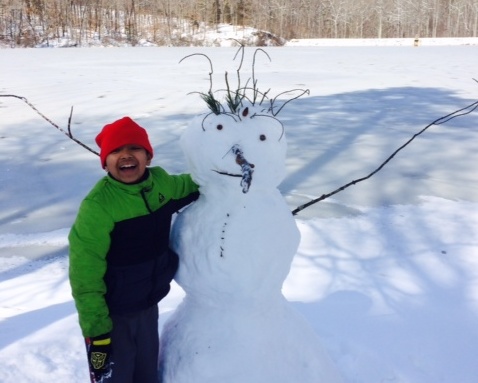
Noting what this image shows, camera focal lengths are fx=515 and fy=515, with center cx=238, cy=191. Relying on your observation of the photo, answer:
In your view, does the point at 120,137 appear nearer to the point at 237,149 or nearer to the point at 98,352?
the point at 237,149

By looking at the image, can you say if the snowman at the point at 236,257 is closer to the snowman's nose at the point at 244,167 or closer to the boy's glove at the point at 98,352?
the snowman's nose at the point at 244,167

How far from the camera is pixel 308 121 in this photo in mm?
6699

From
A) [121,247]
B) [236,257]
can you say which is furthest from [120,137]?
[236,257]

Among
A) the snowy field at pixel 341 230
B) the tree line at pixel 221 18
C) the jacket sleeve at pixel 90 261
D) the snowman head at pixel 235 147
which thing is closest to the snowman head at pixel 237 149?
the snowman head at pixel 235 147

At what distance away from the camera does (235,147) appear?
1295 mm

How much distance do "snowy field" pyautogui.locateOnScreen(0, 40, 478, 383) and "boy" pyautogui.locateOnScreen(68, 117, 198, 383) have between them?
67 centimetres

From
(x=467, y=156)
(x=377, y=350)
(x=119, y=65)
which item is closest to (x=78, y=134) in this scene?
(x=467, y=156)

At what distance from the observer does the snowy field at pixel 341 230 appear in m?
2.14

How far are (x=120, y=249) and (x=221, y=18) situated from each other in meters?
34.6

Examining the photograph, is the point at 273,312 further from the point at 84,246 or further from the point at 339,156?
the point at 339,156

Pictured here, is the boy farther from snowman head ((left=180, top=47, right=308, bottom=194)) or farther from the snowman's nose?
the snowman's nose

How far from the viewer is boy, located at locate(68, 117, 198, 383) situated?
1335mm

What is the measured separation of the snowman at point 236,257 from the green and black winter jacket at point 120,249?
0.06 metres

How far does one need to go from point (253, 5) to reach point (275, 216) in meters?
36.8
